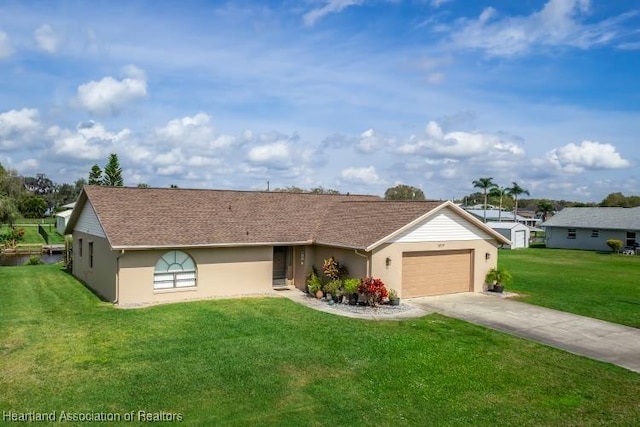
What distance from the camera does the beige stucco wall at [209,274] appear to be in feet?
57.5

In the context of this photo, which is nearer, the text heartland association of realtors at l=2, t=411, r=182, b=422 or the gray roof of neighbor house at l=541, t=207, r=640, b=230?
the text heartland association of realtors at l=2, t=411, r=182, b=422

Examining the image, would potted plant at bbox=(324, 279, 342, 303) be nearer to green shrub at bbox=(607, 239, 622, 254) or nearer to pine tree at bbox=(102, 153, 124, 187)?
green shrub at bbox=(607, 239, 622, 254)

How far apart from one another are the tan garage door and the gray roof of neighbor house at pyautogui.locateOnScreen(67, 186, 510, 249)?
1.86m

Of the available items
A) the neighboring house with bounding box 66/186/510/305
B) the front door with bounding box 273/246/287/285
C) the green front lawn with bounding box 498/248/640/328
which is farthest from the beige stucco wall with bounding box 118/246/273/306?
the green front lawn with bounding box 498/248/640/328

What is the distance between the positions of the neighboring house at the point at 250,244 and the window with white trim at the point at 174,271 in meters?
0.04

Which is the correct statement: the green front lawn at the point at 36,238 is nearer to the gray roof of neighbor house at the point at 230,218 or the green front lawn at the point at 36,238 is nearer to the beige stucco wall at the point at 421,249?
the gray roof of neighbor house at the point at 230,218

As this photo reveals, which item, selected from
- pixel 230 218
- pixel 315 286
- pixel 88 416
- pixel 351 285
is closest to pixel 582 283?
pixel 351 285

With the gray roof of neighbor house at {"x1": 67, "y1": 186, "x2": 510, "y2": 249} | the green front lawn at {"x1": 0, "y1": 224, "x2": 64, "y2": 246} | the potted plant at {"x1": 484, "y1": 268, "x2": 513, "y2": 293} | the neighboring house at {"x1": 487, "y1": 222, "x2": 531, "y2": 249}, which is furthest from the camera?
the green front lawn at {"x1": 0, "y1": 224, "x2": 64, "y2": 246}

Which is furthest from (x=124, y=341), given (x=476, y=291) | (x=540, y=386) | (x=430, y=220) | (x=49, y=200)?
(x=49, y=200)

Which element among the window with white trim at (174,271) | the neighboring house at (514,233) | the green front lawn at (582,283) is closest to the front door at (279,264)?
the window with white trim at (174,271)

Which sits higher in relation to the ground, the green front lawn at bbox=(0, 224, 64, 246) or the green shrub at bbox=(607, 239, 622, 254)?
the green shrub at bbox=(607, 239, 622, 254)

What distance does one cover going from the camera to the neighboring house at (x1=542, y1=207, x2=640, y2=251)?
144 ft

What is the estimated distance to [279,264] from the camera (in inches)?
870

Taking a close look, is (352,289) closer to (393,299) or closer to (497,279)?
(393,299)
